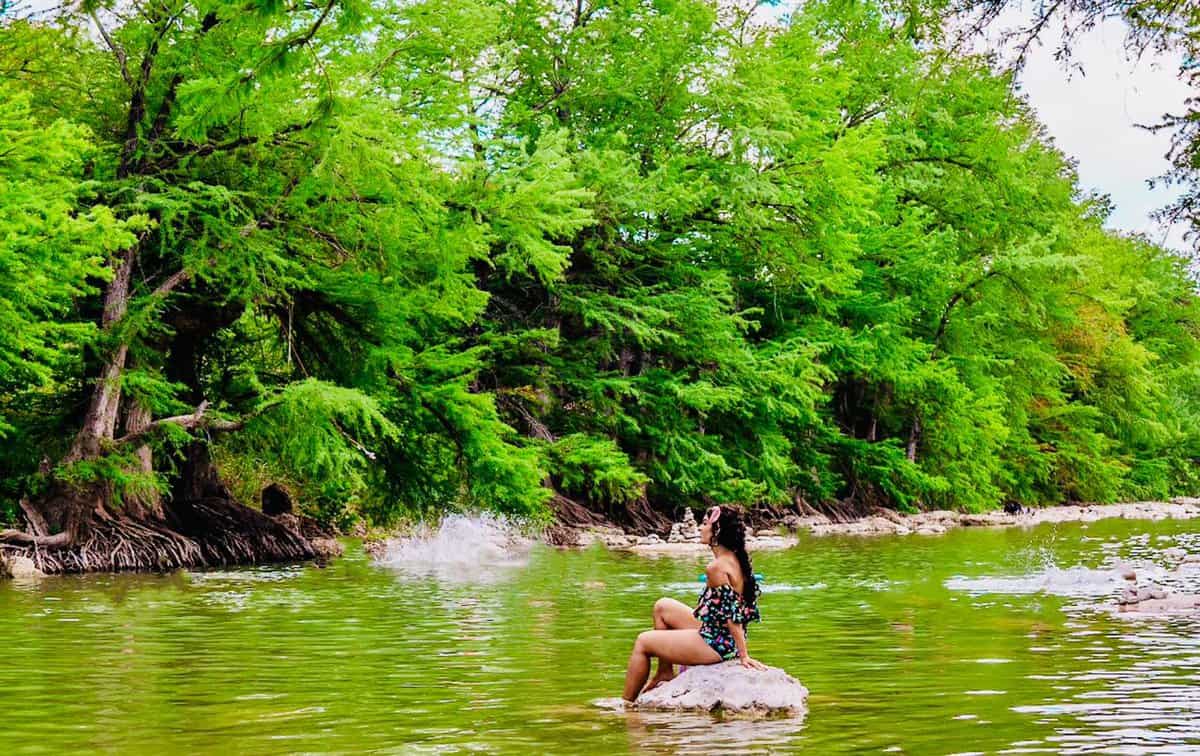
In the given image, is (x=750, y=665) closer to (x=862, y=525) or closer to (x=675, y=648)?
(x=675, y=648)

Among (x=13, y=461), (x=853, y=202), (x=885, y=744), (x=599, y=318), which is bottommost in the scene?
(x=885, y=744)

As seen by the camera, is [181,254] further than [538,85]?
No

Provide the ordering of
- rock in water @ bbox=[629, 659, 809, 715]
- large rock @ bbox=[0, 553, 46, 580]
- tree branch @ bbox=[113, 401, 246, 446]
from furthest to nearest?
tree branch @ bbox=[113, 401, 246, 446]
large rock @ bbox=[0, 553, 46, 580]
rock in water @ bbox=[629, 659, 809, 715]

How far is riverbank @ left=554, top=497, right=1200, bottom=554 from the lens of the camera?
33125 millimetres

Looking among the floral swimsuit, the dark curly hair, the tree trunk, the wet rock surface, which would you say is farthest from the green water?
the tree trunk

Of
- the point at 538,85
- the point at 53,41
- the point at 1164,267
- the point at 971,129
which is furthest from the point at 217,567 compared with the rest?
the point at 1164,267

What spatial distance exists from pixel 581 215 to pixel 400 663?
18.7 metres

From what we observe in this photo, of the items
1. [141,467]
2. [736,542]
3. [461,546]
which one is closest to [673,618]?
[736,542]

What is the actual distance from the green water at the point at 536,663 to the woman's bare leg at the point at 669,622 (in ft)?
1.63

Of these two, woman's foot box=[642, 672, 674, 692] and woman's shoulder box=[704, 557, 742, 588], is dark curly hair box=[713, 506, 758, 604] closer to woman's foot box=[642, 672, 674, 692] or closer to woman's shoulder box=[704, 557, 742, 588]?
woman's shoulder box=[704, 557, 742, 588]

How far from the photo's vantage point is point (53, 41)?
87.7 feet

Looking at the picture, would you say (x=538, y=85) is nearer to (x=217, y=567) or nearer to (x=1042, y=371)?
(x=217, y=567)

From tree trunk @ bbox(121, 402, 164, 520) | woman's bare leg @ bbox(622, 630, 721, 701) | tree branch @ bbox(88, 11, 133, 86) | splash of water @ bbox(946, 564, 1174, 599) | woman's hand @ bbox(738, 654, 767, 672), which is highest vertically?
tree branch @ bbox(88, 11, 133, 86)

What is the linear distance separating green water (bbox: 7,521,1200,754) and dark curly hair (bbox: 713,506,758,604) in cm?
86
